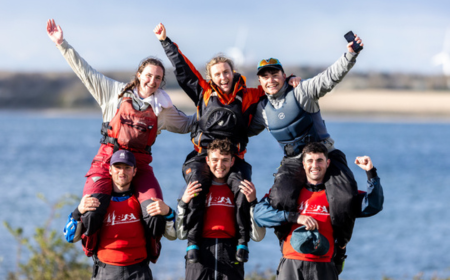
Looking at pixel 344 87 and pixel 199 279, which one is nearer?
pixel 199 279

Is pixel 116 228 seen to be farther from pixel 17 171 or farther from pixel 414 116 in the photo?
pixel 414 116

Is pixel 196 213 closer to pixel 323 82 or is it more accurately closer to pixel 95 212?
pixel 95 212

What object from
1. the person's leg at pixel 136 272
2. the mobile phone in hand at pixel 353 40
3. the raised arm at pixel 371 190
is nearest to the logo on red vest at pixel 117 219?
the person's leg at pixel 136 272

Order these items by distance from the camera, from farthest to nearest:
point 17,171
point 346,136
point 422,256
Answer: point 346,136 → point 17,171 → point 422,256

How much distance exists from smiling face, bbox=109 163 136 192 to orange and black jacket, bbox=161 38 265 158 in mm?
849

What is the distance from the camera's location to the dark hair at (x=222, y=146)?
5.99m

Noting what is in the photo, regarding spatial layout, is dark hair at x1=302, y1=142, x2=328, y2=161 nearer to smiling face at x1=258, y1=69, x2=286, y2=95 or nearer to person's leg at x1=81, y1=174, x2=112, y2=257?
smiling face at x1=258, y1=69, x2=286, y2=95

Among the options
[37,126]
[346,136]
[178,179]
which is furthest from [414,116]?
[178,179]

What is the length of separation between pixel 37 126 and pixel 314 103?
60.4 metres

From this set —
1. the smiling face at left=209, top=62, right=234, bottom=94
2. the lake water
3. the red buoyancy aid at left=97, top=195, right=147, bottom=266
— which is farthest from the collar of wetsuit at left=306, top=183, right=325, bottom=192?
the lake water

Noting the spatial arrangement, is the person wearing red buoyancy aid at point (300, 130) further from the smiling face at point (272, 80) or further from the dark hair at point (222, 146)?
the dark hair at point (222, 146)

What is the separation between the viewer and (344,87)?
68.6m

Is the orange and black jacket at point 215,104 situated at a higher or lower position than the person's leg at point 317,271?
higher

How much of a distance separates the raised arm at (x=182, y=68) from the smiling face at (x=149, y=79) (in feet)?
0.70
